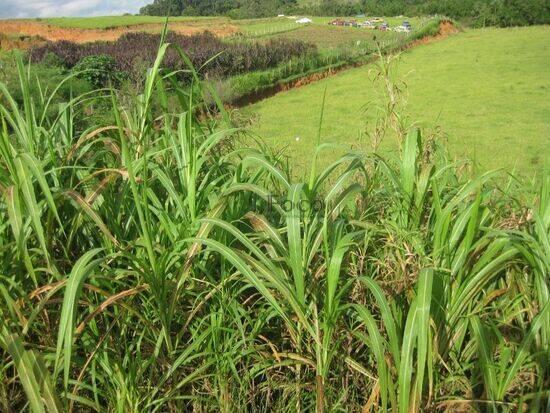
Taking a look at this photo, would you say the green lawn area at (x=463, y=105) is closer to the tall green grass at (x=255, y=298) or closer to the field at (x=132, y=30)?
the tall green grass at (x=255, y=298)

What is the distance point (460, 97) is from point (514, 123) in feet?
10.8

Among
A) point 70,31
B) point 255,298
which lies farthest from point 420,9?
point 255,298

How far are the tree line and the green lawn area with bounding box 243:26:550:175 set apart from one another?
3.55 m

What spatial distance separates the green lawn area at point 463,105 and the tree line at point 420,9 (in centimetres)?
355

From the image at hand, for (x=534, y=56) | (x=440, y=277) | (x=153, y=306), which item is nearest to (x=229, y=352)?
(x=153, y=306)

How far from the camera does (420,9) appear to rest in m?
53.4

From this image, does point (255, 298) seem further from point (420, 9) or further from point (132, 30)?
point (420, 9)

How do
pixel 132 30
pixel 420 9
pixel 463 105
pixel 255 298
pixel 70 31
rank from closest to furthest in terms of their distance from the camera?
pixel 255 298 → pixel 463 105 → pixel 70 31 → pixel 132 30 → pixel 420 9

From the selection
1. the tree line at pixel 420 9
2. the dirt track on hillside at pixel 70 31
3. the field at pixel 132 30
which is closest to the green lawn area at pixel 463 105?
the tree line at pixel 420 9

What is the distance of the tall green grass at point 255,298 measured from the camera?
1204 millimetres

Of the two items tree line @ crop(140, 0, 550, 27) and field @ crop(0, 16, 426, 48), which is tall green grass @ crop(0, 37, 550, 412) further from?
field @ crop(0, 16, 426, 48)

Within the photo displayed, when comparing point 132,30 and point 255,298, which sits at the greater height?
point 132,30

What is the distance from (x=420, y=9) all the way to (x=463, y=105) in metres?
46.6

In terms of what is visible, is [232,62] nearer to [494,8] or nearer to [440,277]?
[440,277]
